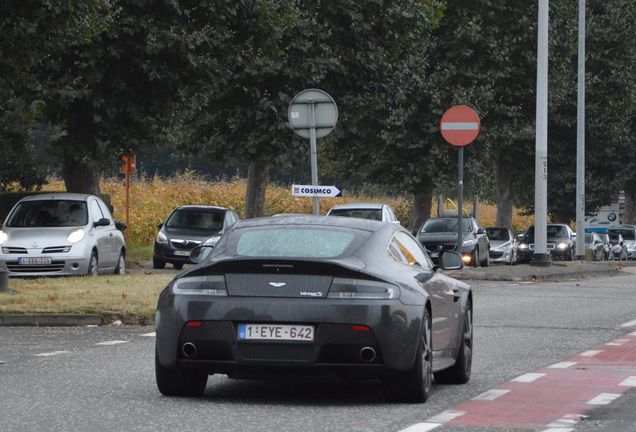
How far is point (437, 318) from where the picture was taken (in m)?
9.82

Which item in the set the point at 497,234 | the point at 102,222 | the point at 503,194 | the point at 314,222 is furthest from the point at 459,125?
the point at 503,194

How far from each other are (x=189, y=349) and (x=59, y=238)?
15.3 m

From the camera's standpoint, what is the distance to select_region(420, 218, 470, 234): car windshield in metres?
36.7

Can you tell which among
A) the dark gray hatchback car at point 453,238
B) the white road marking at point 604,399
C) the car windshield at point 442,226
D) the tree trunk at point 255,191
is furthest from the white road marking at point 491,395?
the tree trunk at point 255,191

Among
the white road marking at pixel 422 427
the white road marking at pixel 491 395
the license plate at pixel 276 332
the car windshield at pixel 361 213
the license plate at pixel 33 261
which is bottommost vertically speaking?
the license plate at pixel 33 261

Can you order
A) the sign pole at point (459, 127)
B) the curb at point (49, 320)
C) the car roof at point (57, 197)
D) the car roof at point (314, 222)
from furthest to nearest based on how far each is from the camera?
the sign pole at point (459, 127)
the car roof at point (57, 197)
the curb at point (49, 320)
the car roof at point (314, 222)

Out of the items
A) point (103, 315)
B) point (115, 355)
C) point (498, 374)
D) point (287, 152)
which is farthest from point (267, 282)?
point (287, 152)

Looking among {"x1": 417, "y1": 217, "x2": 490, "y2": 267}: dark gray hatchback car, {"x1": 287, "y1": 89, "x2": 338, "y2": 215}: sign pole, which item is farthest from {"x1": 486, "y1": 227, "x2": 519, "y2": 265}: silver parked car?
{"x1": 287, "y1": 89, "x2": 338, "y2": 215}: sign pole

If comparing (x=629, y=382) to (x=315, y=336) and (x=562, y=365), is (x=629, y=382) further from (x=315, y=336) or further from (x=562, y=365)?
(x=315, y=336)

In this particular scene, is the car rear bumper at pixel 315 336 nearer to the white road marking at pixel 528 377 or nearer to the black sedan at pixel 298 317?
the black sedan at pixel 298 317

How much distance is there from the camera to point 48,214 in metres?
24.8

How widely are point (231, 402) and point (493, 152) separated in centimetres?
3725

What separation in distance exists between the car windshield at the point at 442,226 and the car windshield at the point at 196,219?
6.51 m

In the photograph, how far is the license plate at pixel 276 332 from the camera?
28.9ft
